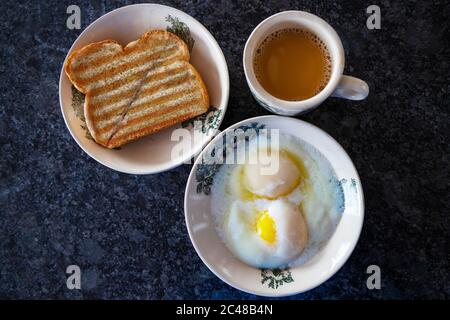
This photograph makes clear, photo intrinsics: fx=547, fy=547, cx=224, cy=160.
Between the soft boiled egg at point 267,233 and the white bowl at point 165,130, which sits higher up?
the white bowl at point 165,130

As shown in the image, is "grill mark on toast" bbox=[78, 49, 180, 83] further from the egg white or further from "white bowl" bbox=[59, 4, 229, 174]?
the egg white

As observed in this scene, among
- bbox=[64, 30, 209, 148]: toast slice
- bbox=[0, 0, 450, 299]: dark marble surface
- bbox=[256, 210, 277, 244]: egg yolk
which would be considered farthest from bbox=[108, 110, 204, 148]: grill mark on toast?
bbox=[256, 210, 277, 244]: egg yolk

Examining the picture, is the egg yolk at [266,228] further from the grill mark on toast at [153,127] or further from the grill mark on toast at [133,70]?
the grill mark on toast at [133,70]

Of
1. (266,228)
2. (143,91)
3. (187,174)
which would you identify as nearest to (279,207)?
(266,228)

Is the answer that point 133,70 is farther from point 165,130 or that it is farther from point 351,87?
point 351,87

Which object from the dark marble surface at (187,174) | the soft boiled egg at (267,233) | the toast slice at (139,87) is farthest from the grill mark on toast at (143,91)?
the soft boiled egg at (267,233)

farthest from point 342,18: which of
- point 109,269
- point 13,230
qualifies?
point 13,230
